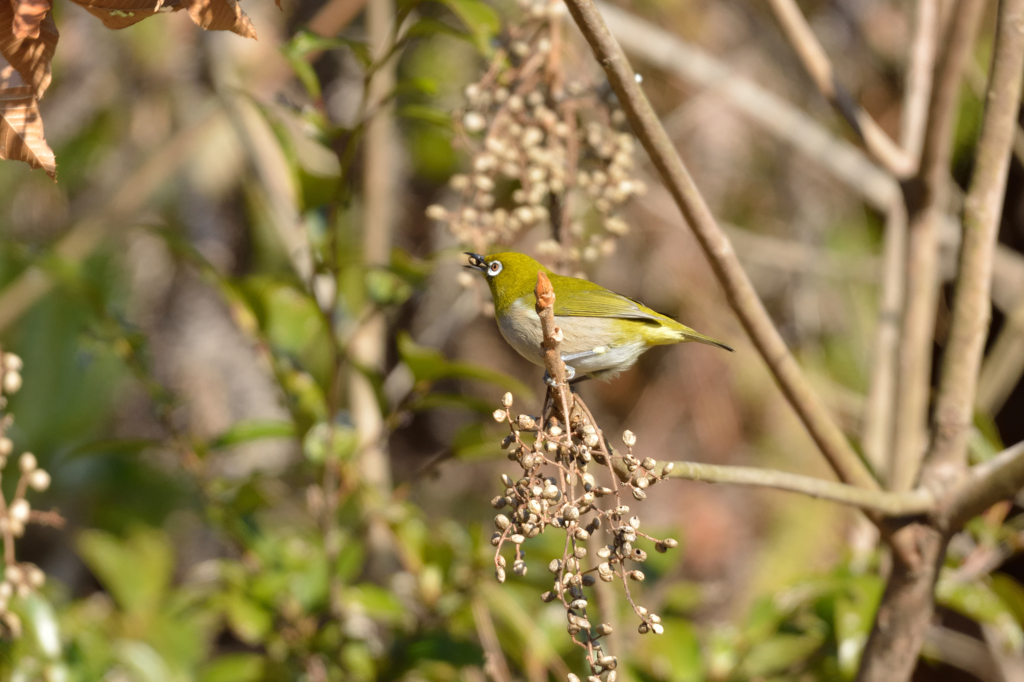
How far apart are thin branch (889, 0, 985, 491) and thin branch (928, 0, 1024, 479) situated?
0.08 meters

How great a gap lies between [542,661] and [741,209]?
2.92 m

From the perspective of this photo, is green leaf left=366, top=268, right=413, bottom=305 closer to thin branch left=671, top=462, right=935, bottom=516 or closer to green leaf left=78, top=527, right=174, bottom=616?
thin branch left=671, top=462, right=935, bottom=516

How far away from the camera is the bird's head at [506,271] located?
155 centimetres

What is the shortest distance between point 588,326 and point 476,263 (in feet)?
0.94

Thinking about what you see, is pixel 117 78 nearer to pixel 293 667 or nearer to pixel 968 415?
pixel 293 667

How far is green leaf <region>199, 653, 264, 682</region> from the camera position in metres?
1.88

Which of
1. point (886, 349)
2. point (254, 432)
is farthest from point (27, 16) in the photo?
point (886, 349)

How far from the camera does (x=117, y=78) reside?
4195 millimetres

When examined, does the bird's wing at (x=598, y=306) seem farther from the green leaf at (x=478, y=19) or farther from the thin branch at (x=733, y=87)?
the thin branch at (x=733, y=87)

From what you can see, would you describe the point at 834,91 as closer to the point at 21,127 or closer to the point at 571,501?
the point at 571,501

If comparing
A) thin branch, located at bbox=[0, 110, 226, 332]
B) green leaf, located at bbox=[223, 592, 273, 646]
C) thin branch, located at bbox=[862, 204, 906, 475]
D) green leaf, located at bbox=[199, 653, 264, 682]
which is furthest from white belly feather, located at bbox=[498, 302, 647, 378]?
thin branch, located at bbox=[0, 110, 226, 332]

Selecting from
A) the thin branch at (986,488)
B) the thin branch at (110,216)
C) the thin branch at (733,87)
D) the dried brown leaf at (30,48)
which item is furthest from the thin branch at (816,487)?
the thin branch at (110,216)

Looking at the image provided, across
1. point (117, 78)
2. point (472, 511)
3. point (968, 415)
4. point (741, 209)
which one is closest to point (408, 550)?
point (968, 415)

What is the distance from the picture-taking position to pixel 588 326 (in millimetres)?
1470
